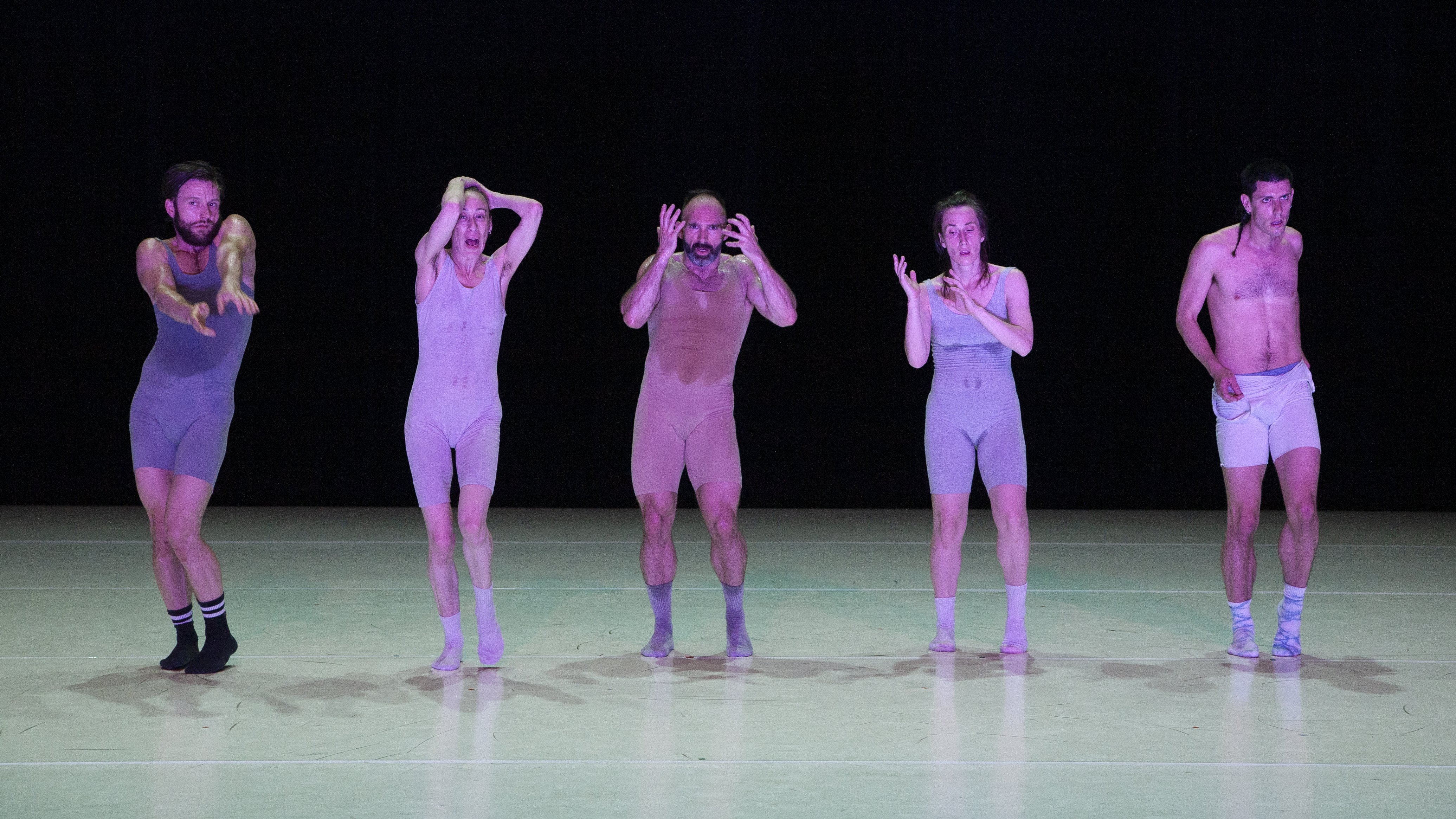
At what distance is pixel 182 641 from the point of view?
167 inches

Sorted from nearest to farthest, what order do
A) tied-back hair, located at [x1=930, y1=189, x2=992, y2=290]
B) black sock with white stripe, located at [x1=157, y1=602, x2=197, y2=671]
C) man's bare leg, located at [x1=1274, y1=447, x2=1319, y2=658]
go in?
black sock with white stripe, located at [x1=157, y1=602, x2=197, y2=671] < man's bare leg, located at [x1=1274, y1=447, x2=1319, y2=658] < tied-back hair, located at [x1=930, y1=189, x2=992, y2=290]

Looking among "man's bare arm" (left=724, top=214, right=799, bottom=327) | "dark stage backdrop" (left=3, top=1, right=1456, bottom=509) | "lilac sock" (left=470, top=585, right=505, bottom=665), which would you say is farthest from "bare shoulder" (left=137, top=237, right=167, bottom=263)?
"dark stage backdrop" (left=3, top=1, right=1456, bottom=509)

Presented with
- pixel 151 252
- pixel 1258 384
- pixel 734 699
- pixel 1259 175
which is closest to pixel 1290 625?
pixel 1258 384

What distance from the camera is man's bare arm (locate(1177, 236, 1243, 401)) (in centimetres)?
452

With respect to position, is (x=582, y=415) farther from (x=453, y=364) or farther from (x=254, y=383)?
(x=453, y=364)

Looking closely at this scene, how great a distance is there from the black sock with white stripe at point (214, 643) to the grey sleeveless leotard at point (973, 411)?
221 cm

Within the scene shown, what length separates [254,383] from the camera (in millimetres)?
8562

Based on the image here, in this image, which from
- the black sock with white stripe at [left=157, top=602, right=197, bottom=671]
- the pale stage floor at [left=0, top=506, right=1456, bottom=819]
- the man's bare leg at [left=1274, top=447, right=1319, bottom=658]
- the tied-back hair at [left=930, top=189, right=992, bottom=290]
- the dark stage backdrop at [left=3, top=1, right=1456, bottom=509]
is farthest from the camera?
the dark stage backdrop at [left=3, top=1, right=1456, bottom=509]

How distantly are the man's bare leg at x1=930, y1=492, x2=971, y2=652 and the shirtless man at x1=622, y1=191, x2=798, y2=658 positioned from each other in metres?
0.63

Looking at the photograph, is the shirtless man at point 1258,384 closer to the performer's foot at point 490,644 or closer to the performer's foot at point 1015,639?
the performer's foot at point 1015,639

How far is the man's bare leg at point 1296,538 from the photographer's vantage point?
14.5 ft

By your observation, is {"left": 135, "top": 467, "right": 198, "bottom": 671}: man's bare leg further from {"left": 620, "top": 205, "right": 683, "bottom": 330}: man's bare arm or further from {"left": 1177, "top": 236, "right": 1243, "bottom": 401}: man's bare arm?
{"left": 1177, "top": 236, "right": 1243, "bottom": 401}: man's bare arm

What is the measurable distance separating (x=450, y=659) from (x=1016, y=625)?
5.82ft

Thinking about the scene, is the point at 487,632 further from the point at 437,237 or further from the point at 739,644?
the point at 437,237
